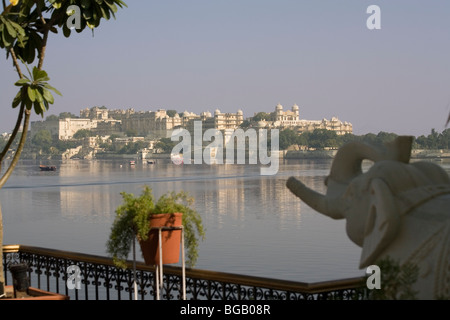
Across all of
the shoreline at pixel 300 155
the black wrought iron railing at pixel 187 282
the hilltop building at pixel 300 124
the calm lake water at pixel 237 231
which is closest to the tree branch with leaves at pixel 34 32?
the black wrought iron railing at pixel 187 282

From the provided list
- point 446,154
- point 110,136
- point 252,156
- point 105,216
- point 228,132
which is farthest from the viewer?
point 110,136

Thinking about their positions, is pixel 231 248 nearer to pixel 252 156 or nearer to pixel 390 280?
pixel 390 280

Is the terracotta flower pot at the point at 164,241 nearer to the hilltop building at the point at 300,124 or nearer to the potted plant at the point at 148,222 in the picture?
the potted plant at the point at 148,222

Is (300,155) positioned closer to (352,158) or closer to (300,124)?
(300,124)

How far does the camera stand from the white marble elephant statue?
277cm

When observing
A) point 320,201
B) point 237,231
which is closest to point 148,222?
point 320,201

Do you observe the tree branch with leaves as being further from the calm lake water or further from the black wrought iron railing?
the calm lake water

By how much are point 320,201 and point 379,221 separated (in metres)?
0.45

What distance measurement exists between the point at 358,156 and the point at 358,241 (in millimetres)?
366

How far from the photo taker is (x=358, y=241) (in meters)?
3.19

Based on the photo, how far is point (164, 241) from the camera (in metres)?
4.92

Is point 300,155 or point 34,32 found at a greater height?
point 34,32
